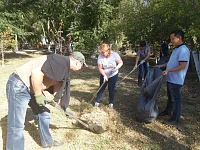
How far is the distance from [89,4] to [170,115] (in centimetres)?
998

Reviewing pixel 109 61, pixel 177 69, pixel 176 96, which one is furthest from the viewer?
pixel 109 61

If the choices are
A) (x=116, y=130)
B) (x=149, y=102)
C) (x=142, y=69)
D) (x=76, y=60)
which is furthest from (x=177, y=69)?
(x=142, y=69)

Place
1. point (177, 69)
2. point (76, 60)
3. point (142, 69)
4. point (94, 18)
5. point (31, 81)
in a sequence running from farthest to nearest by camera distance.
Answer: point (94, 18)
point (142, 69)
point (177, 69)
point (76, 60)
point (31, 81)

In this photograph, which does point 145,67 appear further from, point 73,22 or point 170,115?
point 73,22

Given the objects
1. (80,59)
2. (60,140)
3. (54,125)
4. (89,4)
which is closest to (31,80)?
(80,59)

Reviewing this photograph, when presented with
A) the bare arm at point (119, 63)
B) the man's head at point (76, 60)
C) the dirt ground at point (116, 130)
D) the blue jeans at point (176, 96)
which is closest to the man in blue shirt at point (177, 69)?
the blue jeans at point (176, 96)

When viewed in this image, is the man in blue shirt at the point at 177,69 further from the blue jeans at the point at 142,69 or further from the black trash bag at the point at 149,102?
the blue jeans at the point at 142,69

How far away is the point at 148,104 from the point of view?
141 inches

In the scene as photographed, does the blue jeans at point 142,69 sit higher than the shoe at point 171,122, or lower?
higher

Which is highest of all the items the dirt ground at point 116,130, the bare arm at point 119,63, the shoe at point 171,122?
the bare arm at point 119,63

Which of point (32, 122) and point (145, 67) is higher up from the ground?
point (145, 67)

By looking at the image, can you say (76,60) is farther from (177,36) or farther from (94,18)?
(94,18)

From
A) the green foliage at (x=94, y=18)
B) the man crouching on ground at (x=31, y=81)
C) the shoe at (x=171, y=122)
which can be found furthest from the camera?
the green foliage at (x=94, y=18)

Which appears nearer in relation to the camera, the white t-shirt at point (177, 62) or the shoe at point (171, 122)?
the white t-shirt at point (177, 62)
